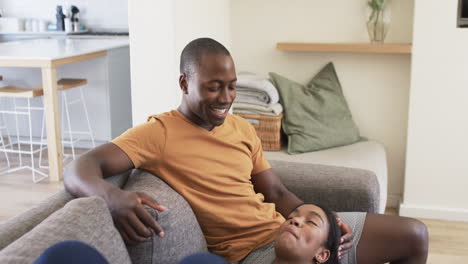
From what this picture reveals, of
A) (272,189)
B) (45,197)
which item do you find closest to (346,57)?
(272,189)

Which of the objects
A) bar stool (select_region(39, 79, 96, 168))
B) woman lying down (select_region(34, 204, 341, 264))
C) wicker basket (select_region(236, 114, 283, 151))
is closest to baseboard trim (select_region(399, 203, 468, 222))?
wicker basket (select_region(236, 114, 283, 151))

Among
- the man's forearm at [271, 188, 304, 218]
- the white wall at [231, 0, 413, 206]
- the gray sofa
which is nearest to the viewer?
the gray sofa

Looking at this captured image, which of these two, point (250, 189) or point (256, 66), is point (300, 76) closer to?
point (256, 66)

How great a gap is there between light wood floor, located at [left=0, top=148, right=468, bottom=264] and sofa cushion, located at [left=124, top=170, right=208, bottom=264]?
1.62 m

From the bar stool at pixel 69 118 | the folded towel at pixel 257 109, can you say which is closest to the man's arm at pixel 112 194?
the folded towel at pixel 257 109

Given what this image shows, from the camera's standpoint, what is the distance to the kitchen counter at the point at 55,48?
421 centimetres

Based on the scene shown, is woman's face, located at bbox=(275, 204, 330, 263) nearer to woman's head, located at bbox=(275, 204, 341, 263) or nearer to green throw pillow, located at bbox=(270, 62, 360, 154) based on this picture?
woman's head, located at bbox=(275, 204, 341, 263)

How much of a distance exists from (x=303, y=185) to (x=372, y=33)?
1.51 meters

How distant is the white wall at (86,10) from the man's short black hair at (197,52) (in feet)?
14.7

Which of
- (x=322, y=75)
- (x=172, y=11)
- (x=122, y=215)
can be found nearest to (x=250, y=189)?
(x=122, y=215)

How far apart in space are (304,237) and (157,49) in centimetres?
145

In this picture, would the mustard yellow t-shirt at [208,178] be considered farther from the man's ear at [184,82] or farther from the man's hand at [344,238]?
the man's hand at [344,238]

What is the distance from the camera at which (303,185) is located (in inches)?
86.4

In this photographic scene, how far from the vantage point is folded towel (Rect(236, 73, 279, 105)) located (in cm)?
329
